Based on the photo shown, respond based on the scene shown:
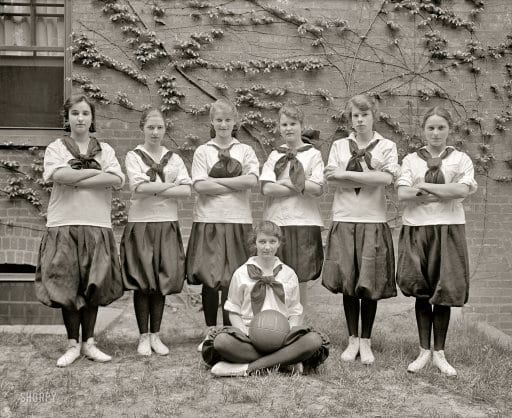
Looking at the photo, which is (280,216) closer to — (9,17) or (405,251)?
(405,251)

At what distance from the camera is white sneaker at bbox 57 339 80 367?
4.59 m

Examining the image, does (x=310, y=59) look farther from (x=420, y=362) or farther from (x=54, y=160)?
(x=420, y=362)

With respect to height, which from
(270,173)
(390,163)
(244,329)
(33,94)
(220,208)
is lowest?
(244,329)

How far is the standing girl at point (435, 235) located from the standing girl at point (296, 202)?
0.64 metres

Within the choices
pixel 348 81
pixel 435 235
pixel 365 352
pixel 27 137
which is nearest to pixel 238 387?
pixel 365 352

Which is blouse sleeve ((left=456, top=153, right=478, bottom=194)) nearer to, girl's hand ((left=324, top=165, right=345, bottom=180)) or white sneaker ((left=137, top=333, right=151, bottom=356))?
girl's hand ((left=324, top=165, right=345, bottom=180))

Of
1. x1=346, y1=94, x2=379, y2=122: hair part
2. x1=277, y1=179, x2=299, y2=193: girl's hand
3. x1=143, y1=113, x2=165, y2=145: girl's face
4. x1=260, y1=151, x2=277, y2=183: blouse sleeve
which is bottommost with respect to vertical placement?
x1=277, y1=179, x2=299, y2=193: girl's hand

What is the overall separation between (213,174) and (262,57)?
268cm

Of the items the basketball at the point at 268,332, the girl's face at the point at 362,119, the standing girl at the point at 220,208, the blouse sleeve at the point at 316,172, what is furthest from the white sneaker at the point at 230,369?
the girl's face at the point at 362,119

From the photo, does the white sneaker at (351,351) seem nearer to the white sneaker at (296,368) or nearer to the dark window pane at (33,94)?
the white sneaker at (296,368)

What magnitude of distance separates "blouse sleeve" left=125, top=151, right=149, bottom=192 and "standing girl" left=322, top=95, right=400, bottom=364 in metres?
1.30

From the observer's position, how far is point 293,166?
4957 mm

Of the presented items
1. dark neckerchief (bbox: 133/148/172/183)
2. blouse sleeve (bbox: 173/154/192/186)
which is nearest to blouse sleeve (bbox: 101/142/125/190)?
dark neckerchief (bbox: 133/148/172/183)

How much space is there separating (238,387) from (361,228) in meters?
1.44
